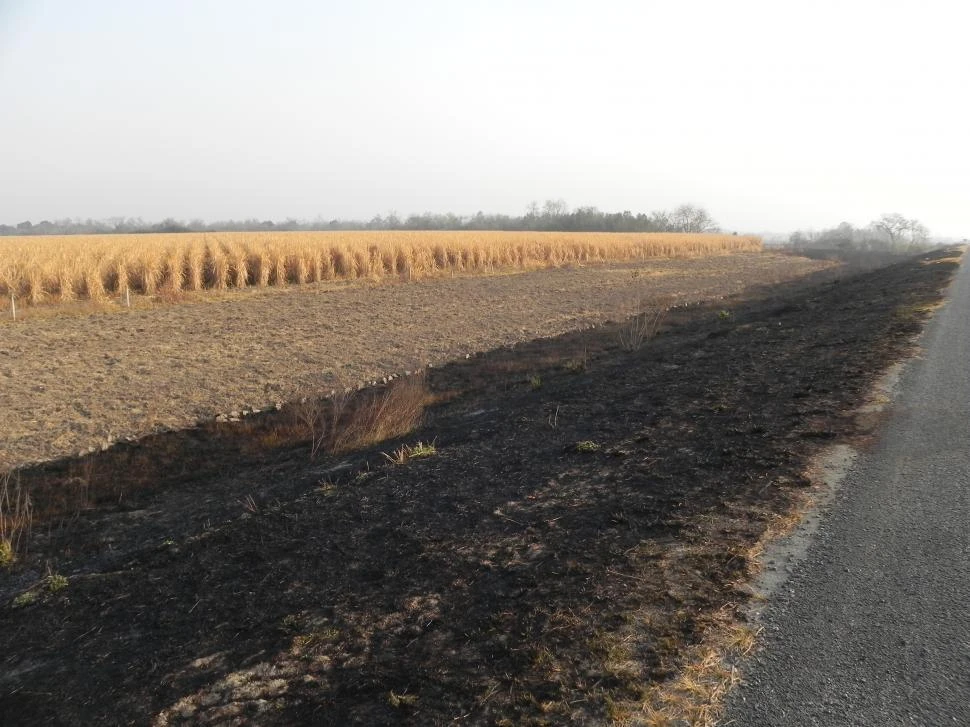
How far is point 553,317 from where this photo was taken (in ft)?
62.6

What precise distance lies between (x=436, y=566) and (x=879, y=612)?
2.42 metres

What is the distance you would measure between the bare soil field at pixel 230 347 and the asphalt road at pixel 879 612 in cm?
843

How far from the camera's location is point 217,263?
22.2 m

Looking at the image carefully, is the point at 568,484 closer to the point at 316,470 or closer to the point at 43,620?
the point at 316,470

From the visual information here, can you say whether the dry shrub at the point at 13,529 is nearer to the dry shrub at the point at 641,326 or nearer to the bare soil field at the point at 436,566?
the bare soil field at the point at 436,566

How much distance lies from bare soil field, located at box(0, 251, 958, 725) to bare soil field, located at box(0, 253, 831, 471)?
4.08ft

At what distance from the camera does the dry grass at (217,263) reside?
60.8 ft

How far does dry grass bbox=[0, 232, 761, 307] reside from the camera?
18.5 metres

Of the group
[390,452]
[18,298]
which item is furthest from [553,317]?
[18,298]

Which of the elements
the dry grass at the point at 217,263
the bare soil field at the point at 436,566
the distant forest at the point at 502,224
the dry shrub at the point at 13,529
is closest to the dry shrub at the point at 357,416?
the bare soil field at the point at 436,566

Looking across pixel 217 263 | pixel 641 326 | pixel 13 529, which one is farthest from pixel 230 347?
pixel 641 326

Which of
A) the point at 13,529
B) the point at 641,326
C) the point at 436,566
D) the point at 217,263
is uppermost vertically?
the point at 217,263

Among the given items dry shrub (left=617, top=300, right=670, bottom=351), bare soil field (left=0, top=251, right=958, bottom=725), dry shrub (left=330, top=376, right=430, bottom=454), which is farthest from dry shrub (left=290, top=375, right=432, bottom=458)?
dry shrub (left=617, top=300, right=670, bottom=351)

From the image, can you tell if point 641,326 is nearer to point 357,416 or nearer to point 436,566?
point 357,416
